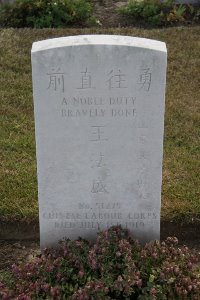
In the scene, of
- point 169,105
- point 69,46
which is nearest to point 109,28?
point 169,105

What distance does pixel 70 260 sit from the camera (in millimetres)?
4004

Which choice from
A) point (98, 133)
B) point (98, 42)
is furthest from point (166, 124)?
point (98, 42)

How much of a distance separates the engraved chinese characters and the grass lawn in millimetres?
616

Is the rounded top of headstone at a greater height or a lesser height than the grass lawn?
greater

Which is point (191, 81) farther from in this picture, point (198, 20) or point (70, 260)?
point (70, 260)

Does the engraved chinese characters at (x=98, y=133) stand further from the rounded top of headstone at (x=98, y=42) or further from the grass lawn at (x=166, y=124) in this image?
the grass lawn at (x=166, y=124)

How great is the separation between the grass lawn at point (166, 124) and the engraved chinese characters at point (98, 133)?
616mm

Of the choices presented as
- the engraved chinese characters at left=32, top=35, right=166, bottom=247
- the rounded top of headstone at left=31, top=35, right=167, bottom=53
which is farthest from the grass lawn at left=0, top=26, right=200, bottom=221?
the rounded top of headstone at left=31, top=35, right=167, bottom=53

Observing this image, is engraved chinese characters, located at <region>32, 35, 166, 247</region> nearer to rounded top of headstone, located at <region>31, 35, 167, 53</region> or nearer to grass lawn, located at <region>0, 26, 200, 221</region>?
rounded top of headstone, located at <region>31, 35, 167, 53</region>

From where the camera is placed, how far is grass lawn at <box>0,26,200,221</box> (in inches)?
196

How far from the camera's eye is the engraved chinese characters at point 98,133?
3.77 meters

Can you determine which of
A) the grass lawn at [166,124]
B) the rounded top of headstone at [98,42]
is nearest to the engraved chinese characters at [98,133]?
the rounded top of headstone at [98,42]

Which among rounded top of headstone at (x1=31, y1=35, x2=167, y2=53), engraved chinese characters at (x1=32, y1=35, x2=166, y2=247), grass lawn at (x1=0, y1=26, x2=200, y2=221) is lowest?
grass lawn at (x1=0, y1=26, x2=200, y2=221)

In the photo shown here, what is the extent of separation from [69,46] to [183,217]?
1817mm
